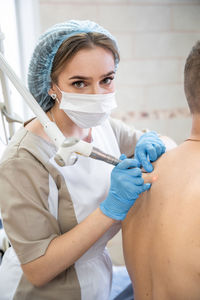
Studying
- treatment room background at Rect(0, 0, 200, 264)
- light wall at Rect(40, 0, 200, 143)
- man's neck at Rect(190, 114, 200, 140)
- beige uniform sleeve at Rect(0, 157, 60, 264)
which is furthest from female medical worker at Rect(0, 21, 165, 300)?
light wall at Rect(40, 0, 200, 143)

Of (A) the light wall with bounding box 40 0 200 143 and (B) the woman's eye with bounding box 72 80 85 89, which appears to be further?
(A) the light wall with bounding box 40 0 200 143

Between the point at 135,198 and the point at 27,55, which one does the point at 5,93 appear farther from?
the point at 27,55

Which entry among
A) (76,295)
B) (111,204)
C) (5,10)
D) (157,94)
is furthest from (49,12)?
(76,295)

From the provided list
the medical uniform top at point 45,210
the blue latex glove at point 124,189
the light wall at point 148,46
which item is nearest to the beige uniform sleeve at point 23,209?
the medical uniform top at point 45,210

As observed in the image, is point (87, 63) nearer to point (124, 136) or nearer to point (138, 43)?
point (124, 136)

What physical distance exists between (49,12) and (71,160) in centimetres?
146

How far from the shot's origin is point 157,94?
223 centimetres

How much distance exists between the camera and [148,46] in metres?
2.12

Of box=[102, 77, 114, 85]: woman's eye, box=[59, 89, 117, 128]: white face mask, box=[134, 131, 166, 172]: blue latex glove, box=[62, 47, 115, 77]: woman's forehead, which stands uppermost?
box=[62, 47, 115, 77]: woman's forehead

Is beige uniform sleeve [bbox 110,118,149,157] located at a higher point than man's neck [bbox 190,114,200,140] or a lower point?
lower

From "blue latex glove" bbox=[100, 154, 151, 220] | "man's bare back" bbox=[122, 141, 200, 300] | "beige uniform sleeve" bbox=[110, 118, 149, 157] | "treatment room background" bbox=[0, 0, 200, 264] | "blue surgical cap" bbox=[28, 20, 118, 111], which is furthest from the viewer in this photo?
"treatment room background" bbox=[0, 0, 200, 264]

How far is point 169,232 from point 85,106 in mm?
541

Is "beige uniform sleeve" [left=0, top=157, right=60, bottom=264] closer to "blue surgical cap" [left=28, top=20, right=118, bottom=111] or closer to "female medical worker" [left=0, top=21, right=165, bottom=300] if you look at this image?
"female medical worker" [left=0, top=21, right=165, bottom=300]

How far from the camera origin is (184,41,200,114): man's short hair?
849mm
